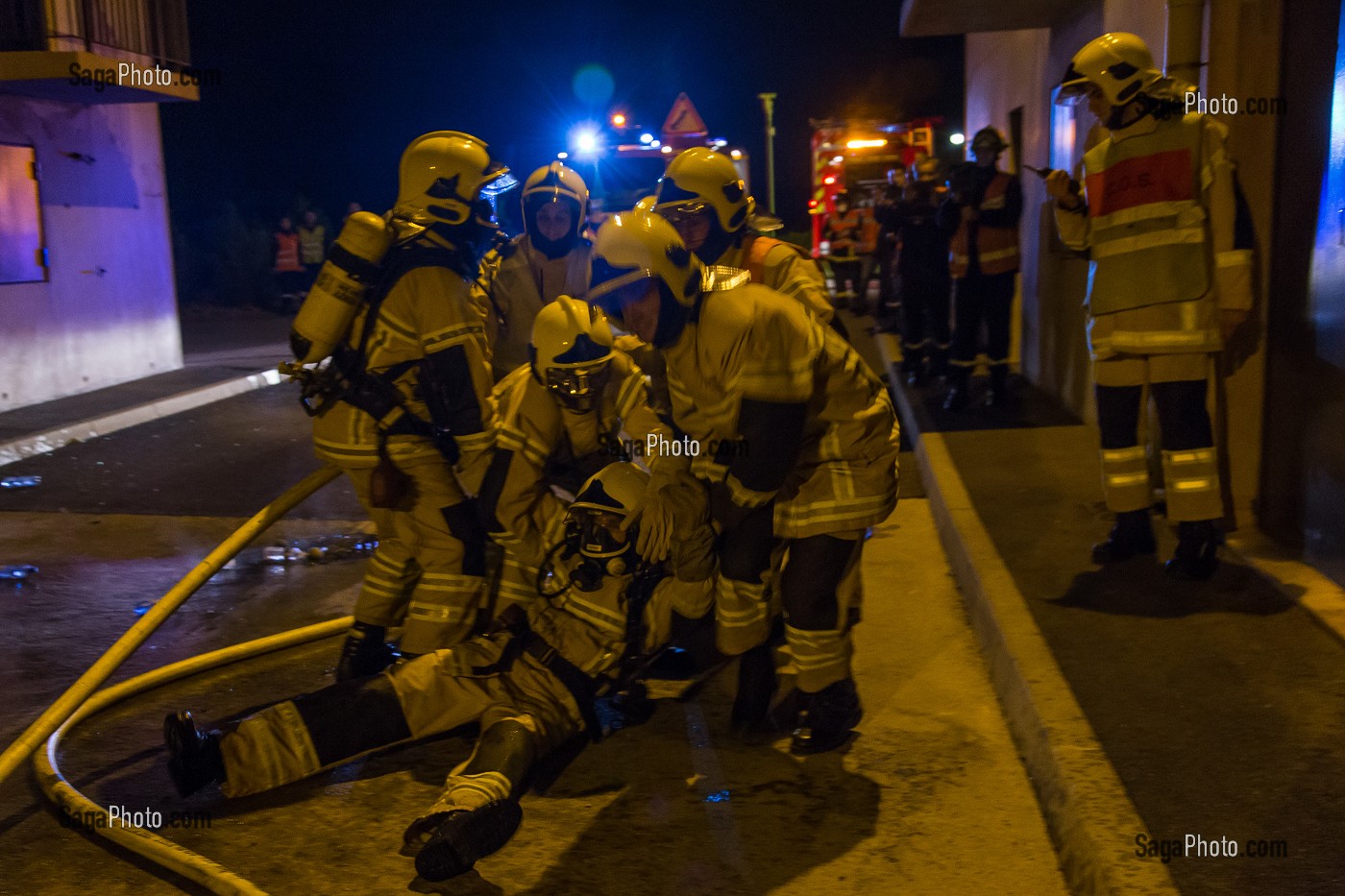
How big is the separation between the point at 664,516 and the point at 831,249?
15.8 metres

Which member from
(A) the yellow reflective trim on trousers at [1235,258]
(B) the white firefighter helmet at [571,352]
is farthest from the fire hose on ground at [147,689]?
(A) the yellow reflective trim on trousers at [1235,258]

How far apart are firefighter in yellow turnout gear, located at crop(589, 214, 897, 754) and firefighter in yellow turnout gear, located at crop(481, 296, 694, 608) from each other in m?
0.33

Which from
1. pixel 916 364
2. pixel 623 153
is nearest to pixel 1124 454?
pixel 916 364

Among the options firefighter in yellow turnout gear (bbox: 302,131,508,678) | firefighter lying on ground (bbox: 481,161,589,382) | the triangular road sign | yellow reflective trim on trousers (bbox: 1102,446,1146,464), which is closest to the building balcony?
firefighter lying on ground (bbox: 481,161,589,382)

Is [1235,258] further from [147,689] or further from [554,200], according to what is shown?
[147,689]

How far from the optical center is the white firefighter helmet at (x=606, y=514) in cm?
382

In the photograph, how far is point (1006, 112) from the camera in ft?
38.4

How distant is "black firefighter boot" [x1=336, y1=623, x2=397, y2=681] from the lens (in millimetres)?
4453

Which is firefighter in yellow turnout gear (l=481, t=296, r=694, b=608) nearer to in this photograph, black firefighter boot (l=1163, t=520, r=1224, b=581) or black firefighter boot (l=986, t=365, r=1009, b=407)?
black firefighter boot (l=1163, t=520, r=1224, b=581)

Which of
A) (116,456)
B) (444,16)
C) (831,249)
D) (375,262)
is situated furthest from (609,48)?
(375,262)

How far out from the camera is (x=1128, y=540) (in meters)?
5.01

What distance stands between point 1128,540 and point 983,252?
151 inches

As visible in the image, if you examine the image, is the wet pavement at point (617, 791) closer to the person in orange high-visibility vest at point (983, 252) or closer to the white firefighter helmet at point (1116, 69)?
the white firefighter helmet at point (1116, 69)

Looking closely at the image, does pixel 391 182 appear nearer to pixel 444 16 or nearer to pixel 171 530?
pixel 444 16
